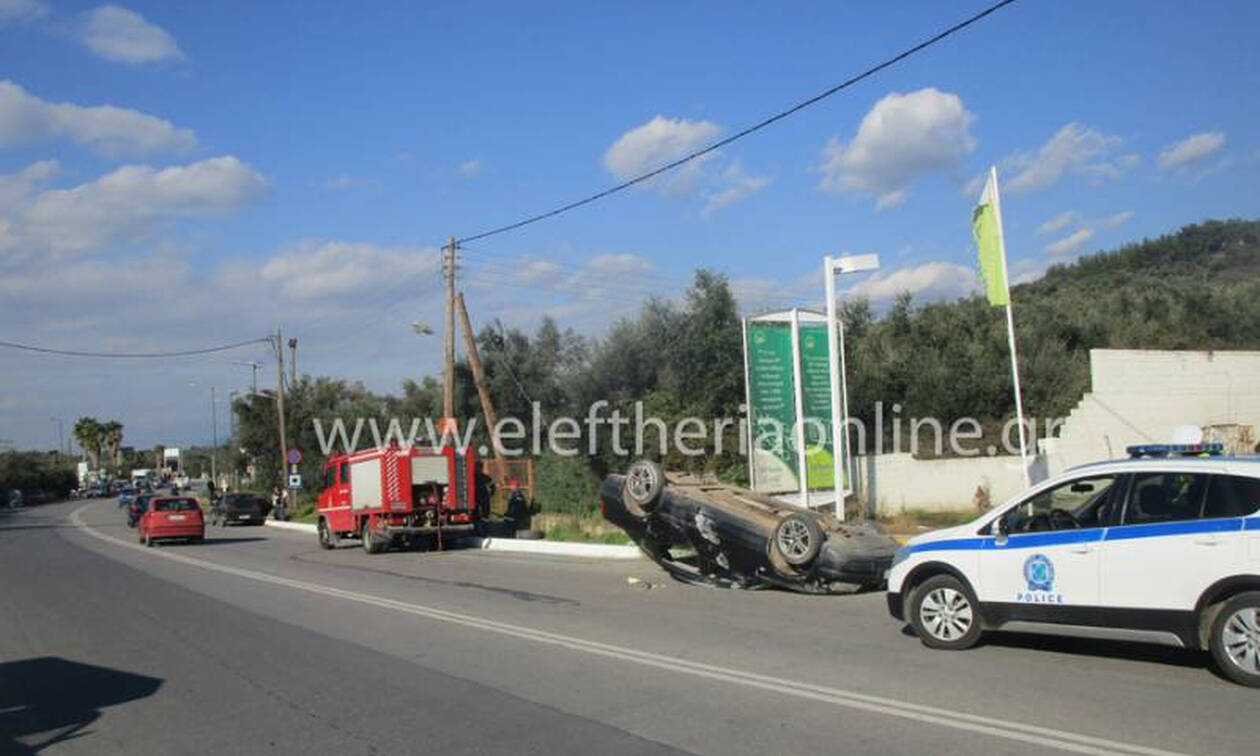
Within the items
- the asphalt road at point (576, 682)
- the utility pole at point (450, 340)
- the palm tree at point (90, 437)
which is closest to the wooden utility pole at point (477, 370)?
the utility pole at point (450, 340)

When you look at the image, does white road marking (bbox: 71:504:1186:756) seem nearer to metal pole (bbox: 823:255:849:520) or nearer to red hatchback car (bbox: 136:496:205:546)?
metal pole (bbox: 823:255:849:520)

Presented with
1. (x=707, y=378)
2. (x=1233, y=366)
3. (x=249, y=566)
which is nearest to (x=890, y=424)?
(x=707, y=378)

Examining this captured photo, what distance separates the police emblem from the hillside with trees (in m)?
16.8

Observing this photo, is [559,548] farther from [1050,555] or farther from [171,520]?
[1050,555]

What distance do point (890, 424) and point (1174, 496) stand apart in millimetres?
22744

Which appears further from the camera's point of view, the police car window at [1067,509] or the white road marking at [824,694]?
the police car window at [1067,509]

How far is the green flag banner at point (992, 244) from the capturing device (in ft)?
57.8

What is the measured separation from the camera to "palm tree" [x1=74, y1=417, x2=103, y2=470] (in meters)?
142

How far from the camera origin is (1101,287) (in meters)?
47.2

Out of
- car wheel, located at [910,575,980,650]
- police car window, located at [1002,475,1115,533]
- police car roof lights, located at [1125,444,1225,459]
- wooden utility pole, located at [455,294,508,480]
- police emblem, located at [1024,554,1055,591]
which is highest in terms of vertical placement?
wooden utility pole, located at [455,294,508,480]

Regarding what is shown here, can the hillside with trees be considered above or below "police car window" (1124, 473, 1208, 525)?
above

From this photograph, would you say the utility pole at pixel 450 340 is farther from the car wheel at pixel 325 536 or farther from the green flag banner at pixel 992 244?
the green flag banner at pixel 992 244

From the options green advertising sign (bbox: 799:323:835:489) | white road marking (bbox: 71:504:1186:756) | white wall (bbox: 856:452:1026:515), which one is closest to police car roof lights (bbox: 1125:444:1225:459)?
white road marking (bbox: 71:504:1186:756)

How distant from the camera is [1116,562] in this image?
8.30 meters
